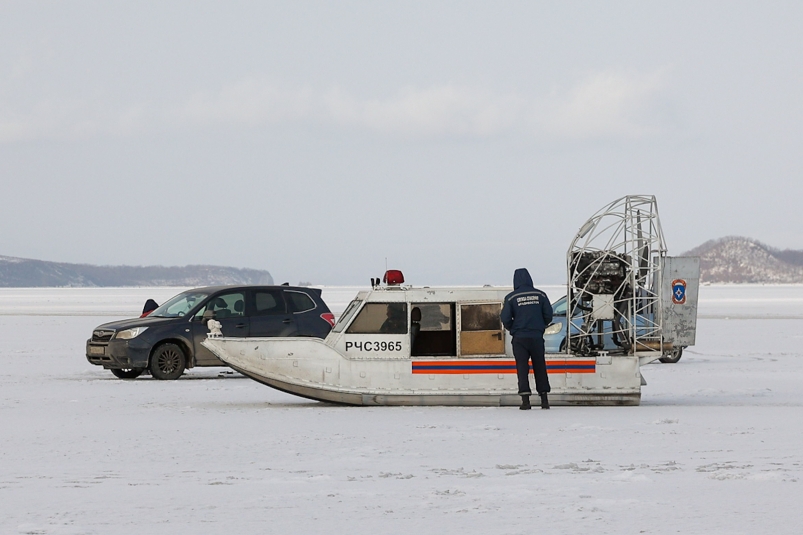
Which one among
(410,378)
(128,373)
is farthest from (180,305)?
(410,378)

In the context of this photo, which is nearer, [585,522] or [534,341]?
[585,522]

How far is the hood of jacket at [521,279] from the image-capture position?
14.2 meters

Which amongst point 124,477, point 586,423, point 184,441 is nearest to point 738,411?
point 586,423

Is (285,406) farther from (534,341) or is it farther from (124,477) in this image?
(124,477)

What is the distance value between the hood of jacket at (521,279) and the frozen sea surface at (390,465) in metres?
1.64

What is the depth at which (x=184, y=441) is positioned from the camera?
1116 cm

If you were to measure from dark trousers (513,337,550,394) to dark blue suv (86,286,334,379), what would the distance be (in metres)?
6.24

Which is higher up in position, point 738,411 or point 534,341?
point 534,341

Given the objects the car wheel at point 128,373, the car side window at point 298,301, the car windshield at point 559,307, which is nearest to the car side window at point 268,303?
the car side window at point 298,301

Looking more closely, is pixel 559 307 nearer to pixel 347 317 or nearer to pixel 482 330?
pixel 482 330

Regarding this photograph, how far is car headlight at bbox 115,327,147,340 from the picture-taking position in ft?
60.8

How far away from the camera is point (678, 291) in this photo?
2403 cm

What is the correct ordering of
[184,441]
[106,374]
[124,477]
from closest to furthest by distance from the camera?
[124,477]
[184,441]
[106,374]

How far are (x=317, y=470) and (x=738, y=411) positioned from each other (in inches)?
266
